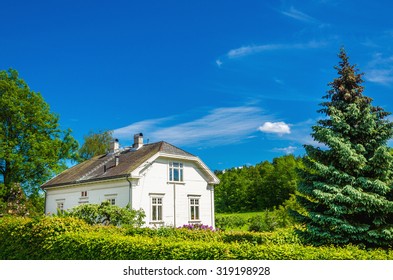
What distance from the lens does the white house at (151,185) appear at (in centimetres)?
2738

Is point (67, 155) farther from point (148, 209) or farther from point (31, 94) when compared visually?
point (148, 209)

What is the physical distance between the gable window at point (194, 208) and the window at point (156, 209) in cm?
300

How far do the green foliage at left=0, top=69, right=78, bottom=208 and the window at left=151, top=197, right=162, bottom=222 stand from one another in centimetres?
1542

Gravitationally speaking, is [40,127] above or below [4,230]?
above

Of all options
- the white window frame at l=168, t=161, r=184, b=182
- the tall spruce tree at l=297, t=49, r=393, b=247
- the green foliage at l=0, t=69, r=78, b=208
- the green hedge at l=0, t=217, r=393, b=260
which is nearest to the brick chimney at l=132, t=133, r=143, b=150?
the white window frame at l=168, t=161, r=184, b=182

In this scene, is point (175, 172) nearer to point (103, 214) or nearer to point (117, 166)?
point (117, 166)

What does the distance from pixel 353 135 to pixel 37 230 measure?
11915 mm

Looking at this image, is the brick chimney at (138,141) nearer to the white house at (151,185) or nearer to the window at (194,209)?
the white house at (151,185)

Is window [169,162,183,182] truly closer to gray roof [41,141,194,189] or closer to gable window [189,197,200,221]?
gray roof [41,141,194,189]

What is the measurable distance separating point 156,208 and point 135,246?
54.9ft

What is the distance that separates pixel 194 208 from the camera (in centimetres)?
3088

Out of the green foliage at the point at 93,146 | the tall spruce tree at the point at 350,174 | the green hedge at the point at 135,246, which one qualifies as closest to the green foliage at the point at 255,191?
the green foliage at the point at 93,146

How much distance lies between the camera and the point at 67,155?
42344 millimetres
